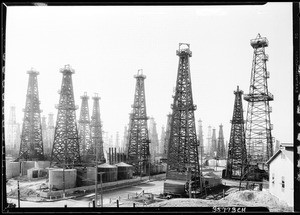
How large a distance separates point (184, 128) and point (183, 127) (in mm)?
302

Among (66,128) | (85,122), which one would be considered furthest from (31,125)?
(85,122)

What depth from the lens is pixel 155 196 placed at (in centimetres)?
2188

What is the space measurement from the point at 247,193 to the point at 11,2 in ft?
51.4

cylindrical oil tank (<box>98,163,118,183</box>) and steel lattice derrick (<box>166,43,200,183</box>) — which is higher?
steel lattice derrick (<box>166,43,200,183</box>)

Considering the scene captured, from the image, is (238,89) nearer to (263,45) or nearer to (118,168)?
(263,45)

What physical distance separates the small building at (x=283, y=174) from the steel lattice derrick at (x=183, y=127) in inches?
441

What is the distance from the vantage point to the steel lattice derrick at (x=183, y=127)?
83.1 ft

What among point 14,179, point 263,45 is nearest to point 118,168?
point 14,179

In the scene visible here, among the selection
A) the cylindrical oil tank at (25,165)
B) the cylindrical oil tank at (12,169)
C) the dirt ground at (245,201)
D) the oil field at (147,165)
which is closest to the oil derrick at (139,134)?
the oil field at (147,165)

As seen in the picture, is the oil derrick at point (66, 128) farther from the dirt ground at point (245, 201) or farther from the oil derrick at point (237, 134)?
the oil derrick at point (237, 134)

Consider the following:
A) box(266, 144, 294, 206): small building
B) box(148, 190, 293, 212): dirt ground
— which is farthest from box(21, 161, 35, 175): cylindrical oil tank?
box(266, 144, 294, 206): small building

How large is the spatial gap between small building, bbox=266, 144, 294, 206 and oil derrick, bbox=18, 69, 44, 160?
97.9 feet

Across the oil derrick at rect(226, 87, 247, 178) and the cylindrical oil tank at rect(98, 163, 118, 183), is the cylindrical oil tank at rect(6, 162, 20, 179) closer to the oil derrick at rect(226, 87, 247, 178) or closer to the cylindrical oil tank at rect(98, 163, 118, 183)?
the cylindrical oil tank at rect(98, 163, 118, 183)

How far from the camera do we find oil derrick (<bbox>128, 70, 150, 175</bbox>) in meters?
35.7
